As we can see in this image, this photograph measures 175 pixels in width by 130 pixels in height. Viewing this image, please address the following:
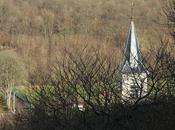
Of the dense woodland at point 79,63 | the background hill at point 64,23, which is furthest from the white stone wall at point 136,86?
the background hill at point 64,23

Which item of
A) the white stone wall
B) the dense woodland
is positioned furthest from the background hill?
the white stone wall

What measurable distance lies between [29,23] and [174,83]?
57.0 metres

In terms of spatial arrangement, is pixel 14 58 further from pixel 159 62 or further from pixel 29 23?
pixel 159 62

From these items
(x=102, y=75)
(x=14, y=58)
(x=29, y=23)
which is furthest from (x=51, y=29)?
(x=102, y=75)

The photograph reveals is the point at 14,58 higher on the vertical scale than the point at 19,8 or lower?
lower

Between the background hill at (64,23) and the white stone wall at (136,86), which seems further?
the background hill at (64,23)

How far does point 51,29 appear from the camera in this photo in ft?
209

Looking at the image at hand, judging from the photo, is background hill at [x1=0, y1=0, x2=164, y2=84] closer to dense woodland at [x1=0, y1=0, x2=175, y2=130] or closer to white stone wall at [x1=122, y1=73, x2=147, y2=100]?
dense woodland at [x1=0, y1=0, x2=175, y2=130]

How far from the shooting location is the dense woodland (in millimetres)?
9391

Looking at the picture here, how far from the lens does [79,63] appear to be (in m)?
12.9

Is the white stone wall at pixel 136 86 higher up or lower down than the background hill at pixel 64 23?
lower down

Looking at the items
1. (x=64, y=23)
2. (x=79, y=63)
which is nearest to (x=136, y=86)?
(x=79, y=63)

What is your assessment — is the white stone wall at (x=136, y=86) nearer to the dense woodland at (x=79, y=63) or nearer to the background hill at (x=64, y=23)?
the dense woodland at (x=79, y=63)

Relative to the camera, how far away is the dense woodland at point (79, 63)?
30.8ft
